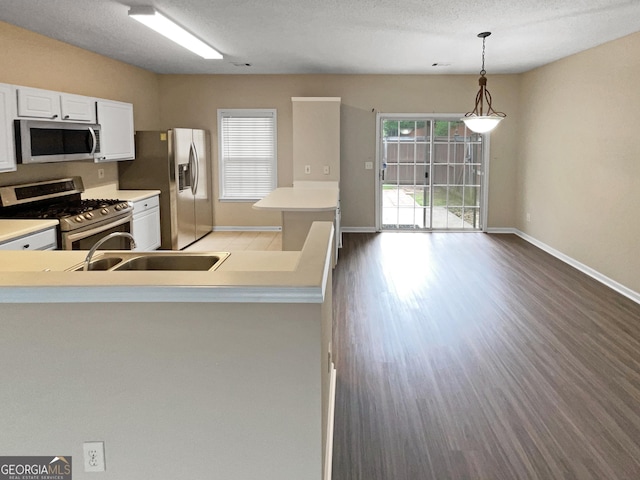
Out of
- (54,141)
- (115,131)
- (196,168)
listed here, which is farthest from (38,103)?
(196,168)

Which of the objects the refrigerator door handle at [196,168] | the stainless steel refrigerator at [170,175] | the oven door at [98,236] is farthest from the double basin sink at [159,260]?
the refrigerator door handle at [196,168]

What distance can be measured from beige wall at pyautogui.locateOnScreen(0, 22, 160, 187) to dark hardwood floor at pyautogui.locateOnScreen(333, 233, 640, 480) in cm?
304

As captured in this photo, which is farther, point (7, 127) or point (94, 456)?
point (7, 127)

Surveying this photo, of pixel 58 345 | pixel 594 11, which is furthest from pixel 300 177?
pixel 58 345

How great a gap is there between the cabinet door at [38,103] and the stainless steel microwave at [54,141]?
65 millimetres

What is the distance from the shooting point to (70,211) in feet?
15.4

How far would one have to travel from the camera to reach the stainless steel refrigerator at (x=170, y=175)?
22.2 feet

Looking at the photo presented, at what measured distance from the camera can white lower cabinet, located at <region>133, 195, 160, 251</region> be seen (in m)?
6.05

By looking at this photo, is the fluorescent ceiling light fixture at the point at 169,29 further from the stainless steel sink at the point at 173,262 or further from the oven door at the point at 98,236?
the stainless steel sink at the point at 173,262

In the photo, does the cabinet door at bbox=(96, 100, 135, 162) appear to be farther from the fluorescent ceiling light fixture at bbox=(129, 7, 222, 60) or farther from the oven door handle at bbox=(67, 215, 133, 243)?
the fluorescent ceiling light fixture at bbox=(129, 7, 222, 60)

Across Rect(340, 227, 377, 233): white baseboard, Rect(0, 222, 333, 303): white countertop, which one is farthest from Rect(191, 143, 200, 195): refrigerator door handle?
Rect(0, 222, 333, 303): white countertop

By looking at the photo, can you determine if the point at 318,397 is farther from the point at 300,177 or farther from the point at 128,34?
the point at 300,177

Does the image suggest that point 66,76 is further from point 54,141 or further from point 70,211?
point 70,211

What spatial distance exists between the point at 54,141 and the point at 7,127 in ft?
2.08
